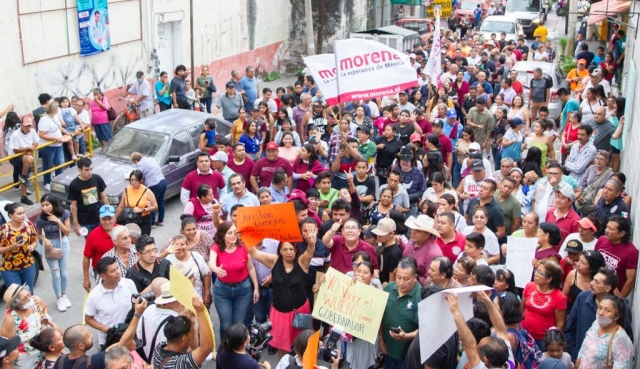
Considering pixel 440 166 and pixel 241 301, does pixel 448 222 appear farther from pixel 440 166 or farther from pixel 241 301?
pixel 440 166

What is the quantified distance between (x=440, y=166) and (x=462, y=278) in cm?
426

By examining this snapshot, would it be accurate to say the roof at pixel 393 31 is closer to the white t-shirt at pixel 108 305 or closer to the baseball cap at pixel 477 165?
the baseball cap at pixel 477 165

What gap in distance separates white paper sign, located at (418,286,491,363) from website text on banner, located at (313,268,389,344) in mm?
836

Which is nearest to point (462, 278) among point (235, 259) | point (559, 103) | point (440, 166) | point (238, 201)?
point (235, 259)

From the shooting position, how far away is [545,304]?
695 cm

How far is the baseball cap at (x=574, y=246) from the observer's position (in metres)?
7.60

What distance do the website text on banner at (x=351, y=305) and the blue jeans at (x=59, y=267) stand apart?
12.2 ft

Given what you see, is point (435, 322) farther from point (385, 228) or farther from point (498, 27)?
point (498, 27)

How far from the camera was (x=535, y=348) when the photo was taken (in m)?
6.46

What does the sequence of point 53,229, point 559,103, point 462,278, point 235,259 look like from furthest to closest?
point 559,103
point 53,229
point 235,259
point 462,278

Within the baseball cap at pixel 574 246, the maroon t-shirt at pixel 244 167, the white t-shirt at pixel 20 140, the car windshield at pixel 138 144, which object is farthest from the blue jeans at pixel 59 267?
the baseball cap at pixel 574 246

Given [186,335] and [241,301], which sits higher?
[186,335]

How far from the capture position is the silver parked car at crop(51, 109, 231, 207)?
1236 cm

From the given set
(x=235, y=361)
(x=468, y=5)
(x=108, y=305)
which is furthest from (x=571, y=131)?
(x=468, y=5)
